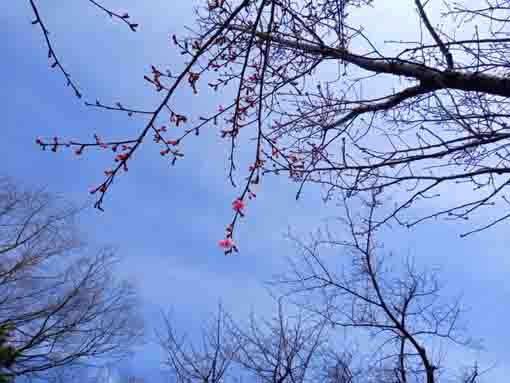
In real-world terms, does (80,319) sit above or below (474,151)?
above

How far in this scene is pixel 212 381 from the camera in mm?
10008

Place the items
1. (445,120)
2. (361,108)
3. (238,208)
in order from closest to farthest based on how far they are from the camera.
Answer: (238,208)
(445,120)
(361,108)

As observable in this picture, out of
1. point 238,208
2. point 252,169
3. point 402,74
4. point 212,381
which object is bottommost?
point 238,208

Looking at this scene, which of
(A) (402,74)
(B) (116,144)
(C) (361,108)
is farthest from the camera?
(C) (361,108)

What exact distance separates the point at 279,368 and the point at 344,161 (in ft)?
23.3

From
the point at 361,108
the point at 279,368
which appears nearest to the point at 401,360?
the point at 279,368

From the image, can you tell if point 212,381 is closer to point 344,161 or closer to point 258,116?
point 344,161

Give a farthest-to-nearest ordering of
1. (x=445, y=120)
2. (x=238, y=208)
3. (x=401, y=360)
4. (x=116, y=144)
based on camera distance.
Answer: (x=401, y=360) < (x=445, y=120) < (x=116, y=144) < (x=238, y=208)

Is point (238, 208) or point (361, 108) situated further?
point (361, 108)

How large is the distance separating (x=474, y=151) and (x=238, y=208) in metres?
3.22

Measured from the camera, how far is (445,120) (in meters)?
4.27

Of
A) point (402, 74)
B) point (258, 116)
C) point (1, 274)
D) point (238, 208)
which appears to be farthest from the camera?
point (1, 274)

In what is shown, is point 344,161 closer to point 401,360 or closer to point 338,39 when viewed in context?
point 338,39

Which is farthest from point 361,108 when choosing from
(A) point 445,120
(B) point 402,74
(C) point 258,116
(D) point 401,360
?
(D) point 401,360
